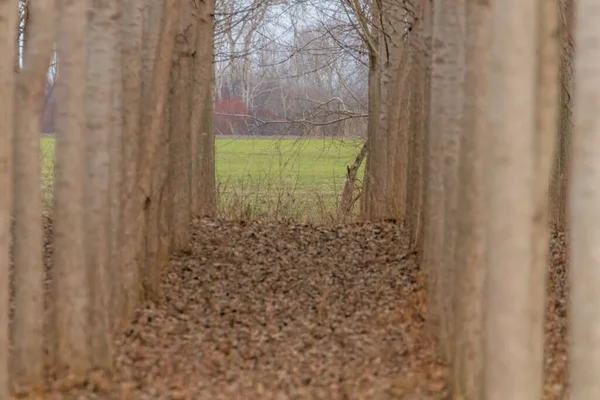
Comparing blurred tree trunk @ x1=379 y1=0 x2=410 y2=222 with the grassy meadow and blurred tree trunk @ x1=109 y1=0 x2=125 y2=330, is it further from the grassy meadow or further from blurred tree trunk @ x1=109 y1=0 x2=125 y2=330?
blurred tree trunk @ x1=109 y1=0 x2=125 y2=330

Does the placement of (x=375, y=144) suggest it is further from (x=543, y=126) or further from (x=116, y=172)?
(x=543, y=126)

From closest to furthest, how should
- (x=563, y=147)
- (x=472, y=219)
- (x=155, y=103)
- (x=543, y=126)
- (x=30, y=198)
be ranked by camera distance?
Answer: (x=543, y=126) → (x=472, y=219) → (x=30, y=198) → (x=155, y=103) → (x=563, y=147)

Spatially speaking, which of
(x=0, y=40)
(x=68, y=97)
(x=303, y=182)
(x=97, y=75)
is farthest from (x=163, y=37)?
(x=303, y=182)

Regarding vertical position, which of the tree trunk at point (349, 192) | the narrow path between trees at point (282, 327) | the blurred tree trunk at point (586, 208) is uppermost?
the blurred tree trunk at point (586, 208)

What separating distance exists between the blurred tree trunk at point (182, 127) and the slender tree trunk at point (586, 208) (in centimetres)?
645

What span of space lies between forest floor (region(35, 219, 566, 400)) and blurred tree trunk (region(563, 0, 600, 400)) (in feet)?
9.37

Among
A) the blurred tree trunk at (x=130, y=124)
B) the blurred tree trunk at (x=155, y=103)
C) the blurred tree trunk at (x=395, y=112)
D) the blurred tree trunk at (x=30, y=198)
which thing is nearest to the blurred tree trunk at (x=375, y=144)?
the blurred tree trunk at (x=395, y=112)

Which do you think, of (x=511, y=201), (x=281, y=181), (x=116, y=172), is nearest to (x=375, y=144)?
(x=281, y=181)

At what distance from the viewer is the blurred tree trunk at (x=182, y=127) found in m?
9.82

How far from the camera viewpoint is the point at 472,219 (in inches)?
223

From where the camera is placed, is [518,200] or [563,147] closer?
[518,200]

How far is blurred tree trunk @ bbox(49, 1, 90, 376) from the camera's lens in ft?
19.7

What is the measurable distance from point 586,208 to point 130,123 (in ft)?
16.1

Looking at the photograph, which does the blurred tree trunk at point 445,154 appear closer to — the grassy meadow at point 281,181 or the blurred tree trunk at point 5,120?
the blurred tree trunk at point 5,120
